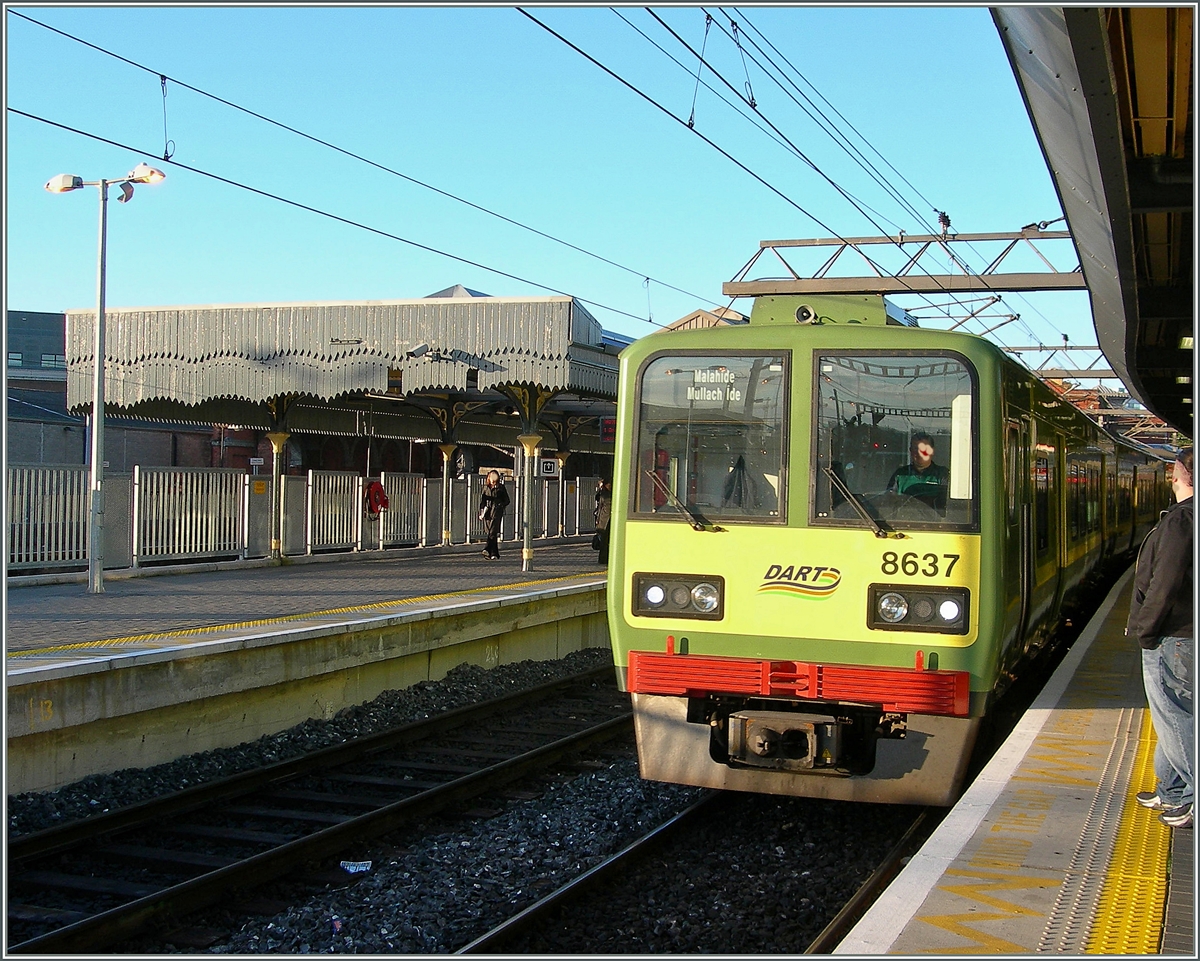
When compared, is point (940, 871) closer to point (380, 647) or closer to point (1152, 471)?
point (380, 647)

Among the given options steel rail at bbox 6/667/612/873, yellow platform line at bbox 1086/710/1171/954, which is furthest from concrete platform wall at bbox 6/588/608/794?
yellow platform line at bbox 1086/710/1171/954

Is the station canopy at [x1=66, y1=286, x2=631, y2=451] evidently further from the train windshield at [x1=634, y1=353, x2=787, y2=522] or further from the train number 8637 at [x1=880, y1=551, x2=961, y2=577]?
the train number 8637 at [x1=880, y1=551, x2=961, y2=577]

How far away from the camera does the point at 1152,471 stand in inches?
1145

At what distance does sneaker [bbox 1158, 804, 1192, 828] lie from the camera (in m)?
5.24

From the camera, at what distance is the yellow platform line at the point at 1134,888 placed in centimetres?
404

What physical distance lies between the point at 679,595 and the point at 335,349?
12115 mm

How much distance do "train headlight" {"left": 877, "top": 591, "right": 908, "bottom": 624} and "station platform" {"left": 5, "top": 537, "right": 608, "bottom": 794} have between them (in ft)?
18.3

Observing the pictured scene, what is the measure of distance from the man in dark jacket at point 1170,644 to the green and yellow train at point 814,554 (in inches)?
42.4

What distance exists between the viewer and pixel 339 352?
17.8 m

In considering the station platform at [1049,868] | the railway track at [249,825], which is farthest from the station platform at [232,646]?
the station platform at [1049,868]

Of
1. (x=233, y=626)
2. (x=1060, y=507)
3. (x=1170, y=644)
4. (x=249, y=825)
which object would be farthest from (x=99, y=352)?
(x=1170, y=644)

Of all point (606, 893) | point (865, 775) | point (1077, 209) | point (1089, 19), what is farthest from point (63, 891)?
point (1077, 209)

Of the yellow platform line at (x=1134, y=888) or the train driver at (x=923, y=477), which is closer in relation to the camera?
the yellow platform line at (x=1134, y=888)

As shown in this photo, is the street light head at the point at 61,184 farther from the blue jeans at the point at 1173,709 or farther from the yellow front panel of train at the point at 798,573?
the blue jeans at the point at 1173,709
